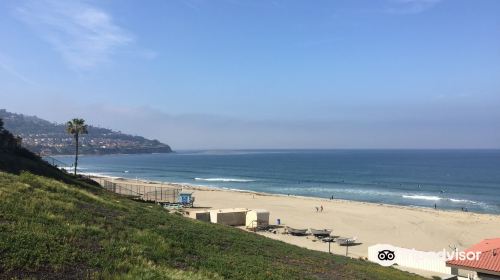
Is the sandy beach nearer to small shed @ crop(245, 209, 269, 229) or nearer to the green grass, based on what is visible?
small shed @ crop(245, 209, 269, 229)

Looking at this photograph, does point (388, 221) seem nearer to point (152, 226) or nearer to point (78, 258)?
point (152, 226)

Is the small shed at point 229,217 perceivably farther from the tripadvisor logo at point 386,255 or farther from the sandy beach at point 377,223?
the tripadvisor logo at point 386,255

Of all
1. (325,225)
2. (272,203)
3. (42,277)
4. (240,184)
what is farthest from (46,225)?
(240,184)

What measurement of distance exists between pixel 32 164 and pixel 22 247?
2358 cm

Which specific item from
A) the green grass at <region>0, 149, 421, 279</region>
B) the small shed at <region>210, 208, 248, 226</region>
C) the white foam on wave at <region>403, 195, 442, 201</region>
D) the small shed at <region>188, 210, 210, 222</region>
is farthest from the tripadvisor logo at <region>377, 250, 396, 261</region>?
the white foam on wave at <region>403, 195, 442, 201</region>

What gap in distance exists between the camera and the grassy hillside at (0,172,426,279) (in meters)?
7.82

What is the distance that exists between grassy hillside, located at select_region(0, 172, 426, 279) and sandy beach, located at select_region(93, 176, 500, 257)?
675 inches

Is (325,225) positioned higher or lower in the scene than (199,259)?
lower

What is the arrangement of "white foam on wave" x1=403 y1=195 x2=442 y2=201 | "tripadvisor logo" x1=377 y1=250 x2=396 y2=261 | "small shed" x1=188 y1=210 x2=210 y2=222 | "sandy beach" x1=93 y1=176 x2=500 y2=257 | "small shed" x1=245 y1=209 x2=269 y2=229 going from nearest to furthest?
"tripadvisor logo" x1=377 y1=250 x2=396 y2=261, "small shed" x1=188 y1=210 x2=210 y2=222, "sandy beach" x1=93 y1=176 x2=500 y2=257, "small shed" x1=245 y1=209 x2=269 y2=229, "white foam on wave" x1=403 y1=195 x2=442 y2=201

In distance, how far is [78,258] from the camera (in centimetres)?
825

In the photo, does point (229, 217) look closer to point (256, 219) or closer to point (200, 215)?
point (256, 219)

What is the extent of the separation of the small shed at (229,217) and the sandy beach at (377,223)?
3.21m

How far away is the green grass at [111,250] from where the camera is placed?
7.79 meters

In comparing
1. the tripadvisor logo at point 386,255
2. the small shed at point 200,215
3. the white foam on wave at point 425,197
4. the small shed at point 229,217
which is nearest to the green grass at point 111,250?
the tripadvisor logo at point 386,255
